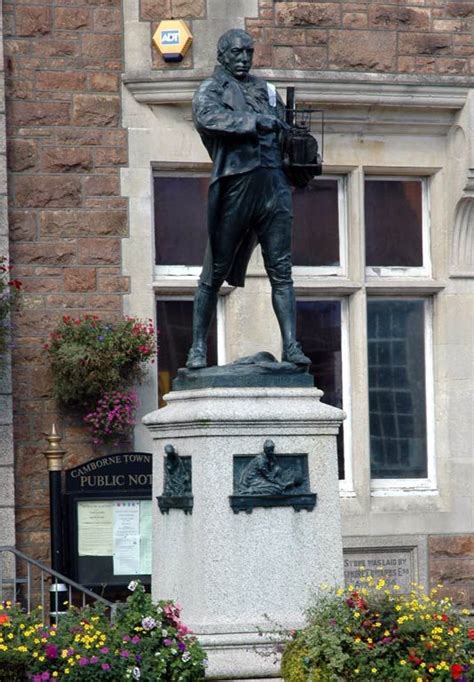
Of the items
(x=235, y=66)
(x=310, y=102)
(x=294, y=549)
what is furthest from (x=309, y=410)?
(x=310, y=102)

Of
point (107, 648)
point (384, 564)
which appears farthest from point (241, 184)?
point (384, 564)

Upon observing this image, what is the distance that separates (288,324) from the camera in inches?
393

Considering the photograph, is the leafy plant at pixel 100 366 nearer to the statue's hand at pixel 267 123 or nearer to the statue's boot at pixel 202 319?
the statue's boot at pixel 202 319

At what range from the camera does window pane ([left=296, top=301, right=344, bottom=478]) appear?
1380 cm

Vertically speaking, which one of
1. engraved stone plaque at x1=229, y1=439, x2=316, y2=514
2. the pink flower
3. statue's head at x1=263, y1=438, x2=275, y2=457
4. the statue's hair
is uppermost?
the statue's hair

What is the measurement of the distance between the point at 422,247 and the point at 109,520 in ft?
11.0

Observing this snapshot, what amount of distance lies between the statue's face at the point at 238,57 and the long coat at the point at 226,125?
0.04 m

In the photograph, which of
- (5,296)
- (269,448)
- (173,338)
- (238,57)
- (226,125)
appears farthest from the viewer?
(173,338)

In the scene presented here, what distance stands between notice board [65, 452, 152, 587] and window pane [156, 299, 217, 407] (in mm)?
887

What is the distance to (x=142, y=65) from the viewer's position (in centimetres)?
1332

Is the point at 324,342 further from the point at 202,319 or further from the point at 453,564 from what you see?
the point at 202,319

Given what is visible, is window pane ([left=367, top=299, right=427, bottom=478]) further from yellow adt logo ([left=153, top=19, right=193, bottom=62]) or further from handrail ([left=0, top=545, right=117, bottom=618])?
handrail ([left=0, top=545, right=117, bottom=618])

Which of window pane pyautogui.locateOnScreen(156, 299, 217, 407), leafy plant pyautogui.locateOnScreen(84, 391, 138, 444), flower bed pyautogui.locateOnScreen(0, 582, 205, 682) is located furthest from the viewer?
window pane pyautogui.locateOnScreen(156, 299, 217, 407)

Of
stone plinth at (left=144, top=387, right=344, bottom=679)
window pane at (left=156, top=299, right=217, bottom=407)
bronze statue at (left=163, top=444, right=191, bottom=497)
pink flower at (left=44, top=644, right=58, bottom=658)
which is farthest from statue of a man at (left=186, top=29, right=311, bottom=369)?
window pane at (left=156, top=299, right=217, bottom=407)
